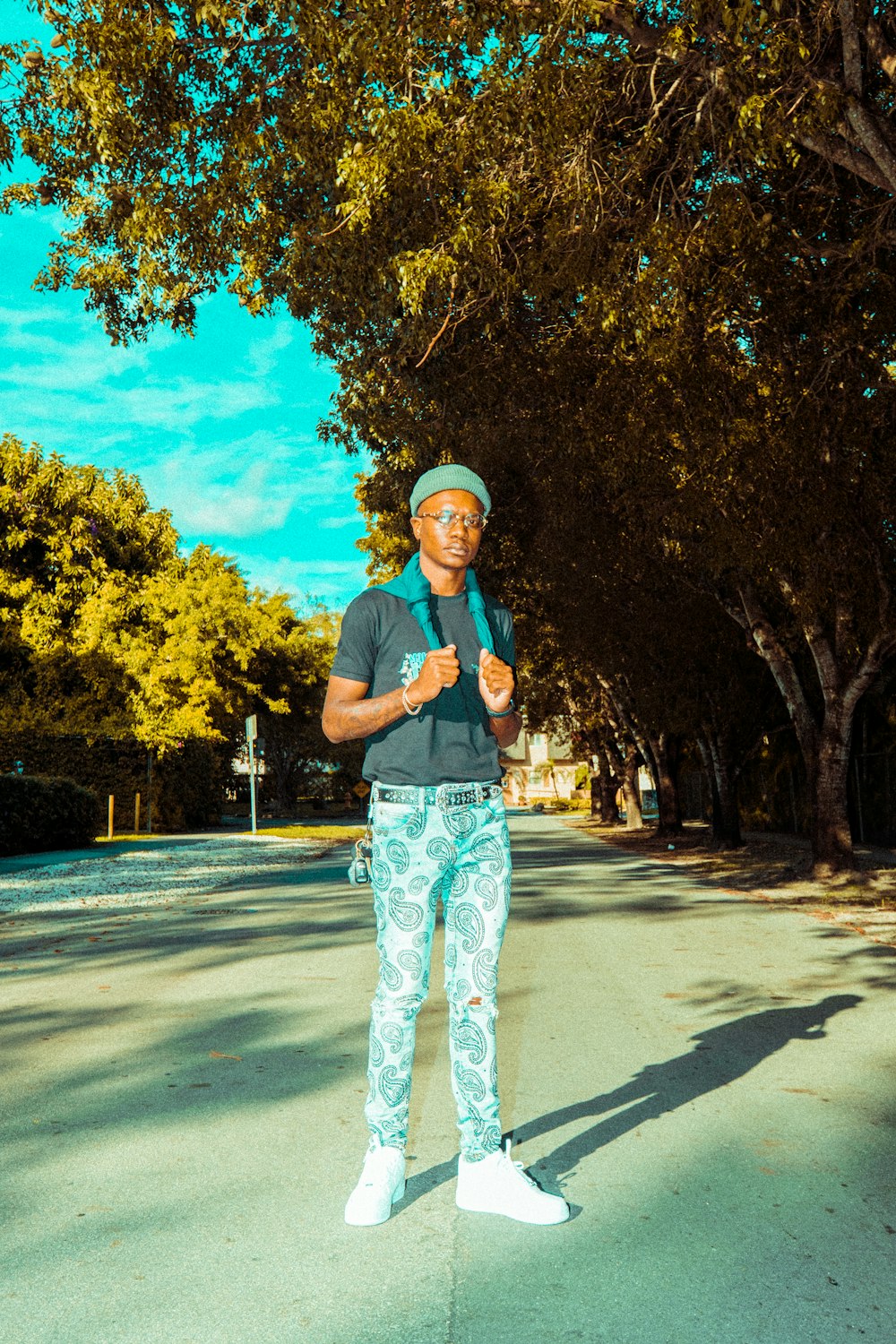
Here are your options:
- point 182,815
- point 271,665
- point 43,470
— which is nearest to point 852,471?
point 182,815

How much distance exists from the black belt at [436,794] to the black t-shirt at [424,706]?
0.07 ft

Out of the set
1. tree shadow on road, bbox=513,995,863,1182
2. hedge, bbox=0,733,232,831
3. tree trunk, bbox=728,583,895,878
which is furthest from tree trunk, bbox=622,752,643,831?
tree shadow on road, bbox=513,995,863,1182

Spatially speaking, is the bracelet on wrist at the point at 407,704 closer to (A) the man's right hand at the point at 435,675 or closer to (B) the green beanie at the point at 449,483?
(A) the man's right hand at the point at 435,675

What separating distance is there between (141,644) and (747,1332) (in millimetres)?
32488

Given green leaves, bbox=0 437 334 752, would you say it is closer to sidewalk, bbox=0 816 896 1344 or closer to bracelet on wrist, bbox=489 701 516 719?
sidewalk, bbox=0 816 896 1344

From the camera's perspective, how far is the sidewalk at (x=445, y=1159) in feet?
9.93

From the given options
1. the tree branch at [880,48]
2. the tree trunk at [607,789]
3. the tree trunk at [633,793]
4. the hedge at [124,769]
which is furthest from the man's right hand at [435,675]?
the tree trunk at [607,789]

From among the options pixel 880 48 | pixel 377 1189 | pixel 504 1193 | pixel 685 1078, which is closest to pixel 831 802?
pixel 880 48

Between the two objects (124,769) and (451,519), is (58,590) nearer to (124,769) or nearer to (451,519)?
(124,769)

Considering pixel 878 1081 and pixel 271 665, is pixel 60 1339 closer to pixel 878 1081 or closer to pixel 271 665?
pixel 878 1081

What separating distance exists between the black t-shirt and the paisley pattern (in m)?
0.12

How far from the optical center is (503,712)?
12.6 feet

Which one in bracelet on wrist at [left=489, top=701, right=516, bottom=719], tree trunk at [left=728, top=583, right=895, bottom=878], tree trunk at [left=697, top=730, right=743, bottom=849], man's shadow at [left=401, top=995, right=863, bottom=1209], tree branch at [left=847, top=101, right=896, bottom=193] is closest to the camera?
bracelet on wrist at [left=489, top=701, right=516, bottom=719]

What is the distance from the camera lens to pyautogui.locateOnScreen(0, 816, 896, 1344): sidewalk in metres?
3.03
